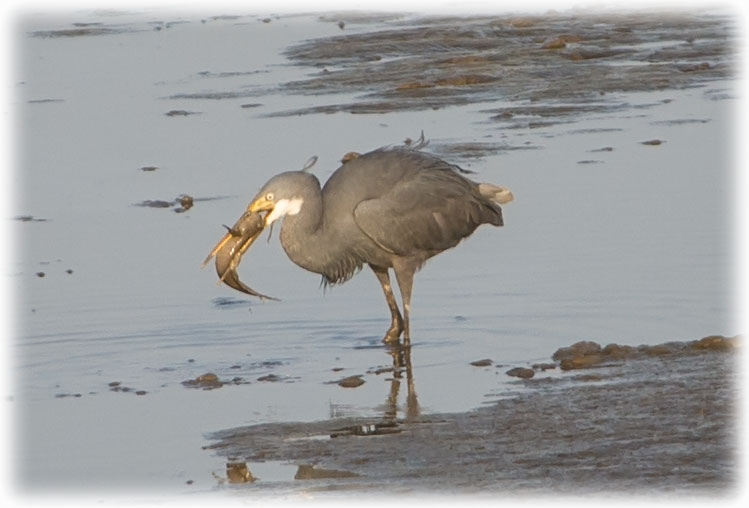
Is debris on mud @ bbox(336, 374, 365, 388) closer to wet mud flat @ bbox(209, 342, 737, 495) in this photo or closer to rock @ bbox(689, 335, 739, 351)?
wet mud flat @ bbox(209, 342, 737, 495)

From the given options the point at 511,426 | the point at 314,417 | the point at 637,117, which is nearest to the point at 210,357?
the point at 314,417

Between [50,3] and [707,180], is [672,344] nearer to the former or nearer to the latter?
[707,180]

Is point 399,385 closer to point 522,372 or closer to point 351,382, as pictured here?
point 351,382

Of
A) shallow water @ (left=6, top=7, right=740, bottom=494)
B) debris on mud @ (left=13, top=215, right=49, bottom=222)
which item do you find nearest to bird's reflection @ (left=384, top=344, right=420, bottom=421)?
shallow water @ (left=6, top=7, right=740, bottom=494)

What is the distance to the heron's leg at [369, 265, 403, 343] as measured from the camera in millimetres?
9945

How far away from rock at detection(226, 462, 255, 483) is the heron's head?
8.03 feet

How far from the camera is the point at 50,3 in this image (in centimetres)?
2952

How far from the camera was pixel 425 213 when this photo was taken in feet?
33.3

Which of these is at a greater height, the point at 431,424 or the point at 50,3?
the point at 50,3

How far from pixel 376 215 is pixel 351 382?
126 centimetres

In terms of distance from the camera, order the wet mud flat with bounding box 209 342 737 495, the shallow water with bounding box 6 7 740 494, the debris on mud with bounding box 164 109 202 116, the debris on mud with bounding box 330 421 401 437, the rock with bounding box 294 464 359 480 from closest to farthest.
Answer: the wet mud flat with bounding box 209 342 737 495 → the rock with bounding box 294 464 359 480 → the debris on mud with bounding box 330 421 401 437 → the shallow water with bounding box 6 7 740 494 → the debris on mud with bounding box 164 109 202 116

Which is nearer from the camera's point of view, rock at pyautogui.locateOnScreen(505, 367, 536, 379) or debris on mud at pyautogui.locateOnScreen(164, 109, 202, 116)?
rock at pyautogui.locateOnScreen(505, 367, 536, 379)

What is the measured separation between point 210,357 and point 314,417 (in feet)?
4.88

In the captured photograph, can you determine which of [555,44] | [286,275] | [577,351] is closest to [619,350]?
[577,351]
